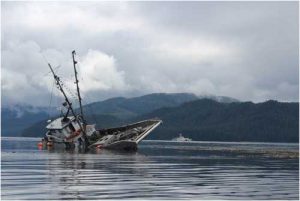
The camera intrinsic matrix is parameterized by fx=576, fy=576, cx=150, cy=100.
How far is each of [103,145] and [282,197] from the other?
77.3 meters

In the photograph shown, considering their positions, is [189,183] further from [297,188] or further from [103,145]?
[103,145]

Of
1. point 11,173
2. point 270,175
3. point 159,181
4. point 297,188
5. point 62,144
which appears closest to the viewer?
point 297,188

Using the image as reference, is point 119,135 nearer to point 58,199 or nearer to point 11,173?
point 11,173

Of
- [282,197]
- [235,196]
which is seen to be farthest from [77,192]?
[282,197]

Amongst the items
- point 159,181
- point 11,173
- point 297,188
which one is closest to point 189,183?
point 159,181

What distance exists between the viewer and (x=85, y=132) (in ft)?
372

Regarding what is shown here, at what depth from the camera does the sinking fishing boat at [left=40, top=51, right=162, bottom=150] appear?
354ft

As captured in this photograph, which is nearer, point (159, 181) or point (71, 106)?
point (159, 181)

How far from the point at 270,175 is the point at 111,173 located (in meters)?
13.2

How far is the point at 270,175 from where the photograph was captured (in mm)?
47844

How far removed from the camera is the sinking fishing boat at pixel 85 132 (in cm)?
10778

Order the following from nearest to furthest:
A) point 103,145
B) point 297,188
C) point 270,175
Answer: point 297,188 < point 270,175 < point 103,145

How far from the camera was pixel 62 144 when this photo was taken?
120 meters

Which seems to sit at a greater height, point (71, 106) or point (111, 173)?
point (71, 106)
